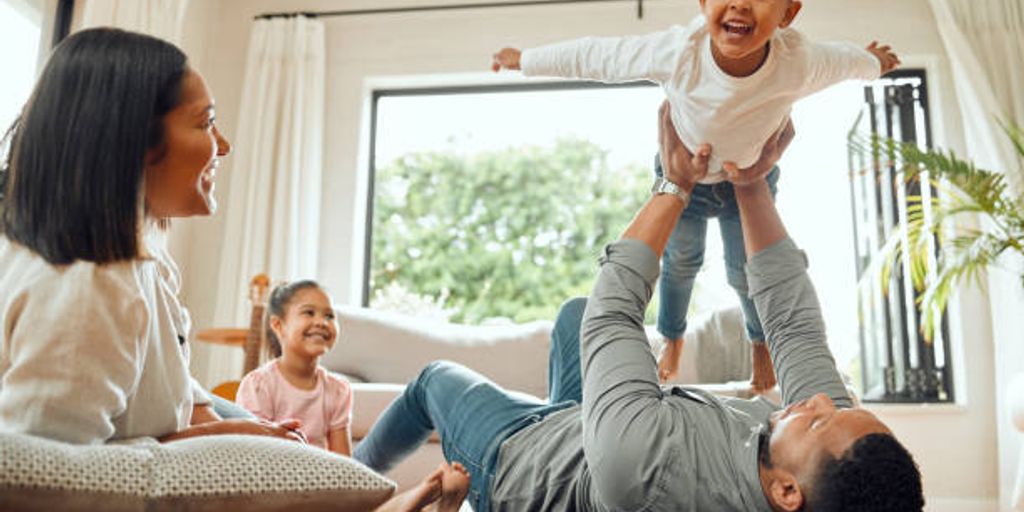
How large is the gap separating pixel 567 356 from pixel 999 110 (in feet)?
11.2

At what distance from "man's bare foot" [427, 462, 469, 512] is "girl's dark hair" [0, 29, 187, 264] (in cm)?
61

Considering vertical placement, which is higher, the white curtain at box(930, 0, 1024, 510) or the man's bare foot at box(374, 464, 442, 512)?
the white curtain at box(930, 0, 1024, 510)

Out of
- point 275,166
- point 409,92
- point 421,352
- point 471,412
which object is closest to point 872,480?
point 471,412

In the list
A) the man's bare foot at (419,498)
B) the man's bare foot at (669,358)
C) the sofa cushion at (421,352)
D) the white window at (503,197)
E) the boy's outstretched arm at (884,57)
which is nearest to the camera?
the man's bare foot at (419,498)

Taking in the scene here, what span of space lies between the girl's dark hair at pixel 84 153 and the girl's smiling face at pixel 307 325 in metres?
1.70

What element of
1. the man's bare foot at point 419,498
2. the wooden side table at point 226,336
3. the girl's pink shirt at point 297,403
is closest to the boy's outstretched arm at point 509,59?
the man's bare foot at point 419,498

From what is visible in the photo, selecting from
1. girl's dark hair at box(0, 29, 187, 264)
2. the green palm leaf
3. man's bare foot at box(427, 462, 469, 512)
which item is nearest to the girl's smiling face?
man's bare foot at box(427, 462, 469, 512)

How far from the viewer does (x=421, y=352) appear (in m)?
3.96

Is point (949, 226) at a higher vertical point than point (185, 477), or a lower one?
higher

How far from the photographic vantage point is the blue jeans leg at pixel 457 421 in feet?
5.18

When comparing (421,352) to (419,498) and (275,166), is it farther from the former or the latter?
(419,498)

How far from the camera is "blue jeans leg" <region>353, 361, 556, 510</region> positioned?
158 centimetres

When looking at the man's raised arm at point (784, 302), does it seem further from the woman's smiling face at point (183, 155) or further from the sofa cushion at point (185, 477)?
the woman's smiling face at point (183, 155)

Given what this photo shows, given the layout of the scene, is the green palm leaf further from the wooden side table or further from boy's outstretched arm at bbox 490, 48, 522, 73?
the wooden side table
